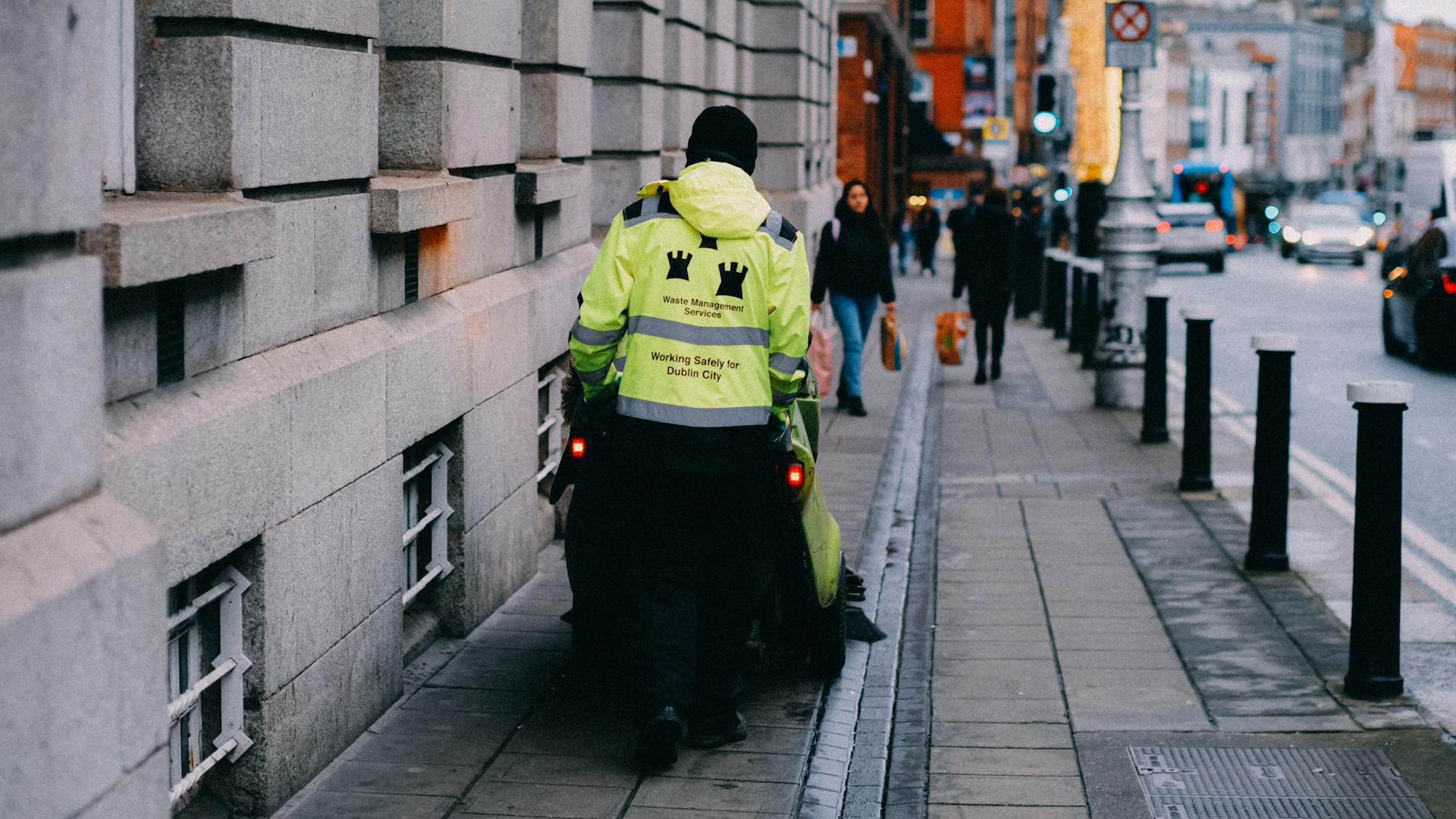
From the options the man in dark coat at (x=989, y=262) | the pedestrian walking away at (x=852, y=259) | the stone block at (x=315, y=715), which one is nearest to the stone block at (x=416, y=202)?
the stone block at (x=315, y=715)

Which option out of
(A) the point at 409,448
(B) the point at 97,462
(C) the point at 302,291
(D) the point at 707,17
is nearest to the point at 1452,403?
(D) the point at 707,17

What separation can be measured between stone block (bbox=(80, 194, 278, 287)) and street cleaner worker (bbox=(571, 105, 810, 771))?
1.09 metres

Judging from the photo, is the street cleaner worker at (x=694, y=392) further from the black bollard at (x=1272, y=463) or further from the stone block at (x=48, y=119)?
the black bollard at (x=1272, y=463)

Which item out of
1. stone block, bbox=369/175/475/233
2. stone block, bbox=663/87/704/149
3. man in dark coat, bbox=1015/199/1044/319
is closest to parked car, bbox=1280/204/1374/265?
man in dark coat, bbox=1015/199/1044/319

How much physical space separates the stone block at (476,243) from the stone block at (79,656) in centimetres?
325

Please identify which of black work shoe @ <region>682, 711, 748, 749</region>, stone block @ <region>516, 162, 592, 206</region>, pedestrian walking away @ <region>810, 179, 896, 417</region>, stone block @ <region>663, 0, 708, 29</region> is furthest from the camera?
pedestrian walking away @ <region>810, 179, 896, 417</region>

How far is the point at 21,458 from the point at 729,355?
2725 millimetres

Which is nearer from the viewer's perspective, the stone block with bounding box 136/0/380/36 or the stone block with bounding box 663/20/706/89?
the stone block with bounding box 136/0/380/36

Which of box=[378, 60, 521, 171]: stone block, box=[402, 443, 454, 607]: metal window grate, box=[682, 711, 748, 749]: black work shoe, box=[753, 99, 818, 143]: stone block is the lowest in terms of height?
box=[682, 711, 748, 749]: black work shoe

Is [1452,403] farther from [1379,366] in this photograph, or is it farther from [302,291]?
[302,291]

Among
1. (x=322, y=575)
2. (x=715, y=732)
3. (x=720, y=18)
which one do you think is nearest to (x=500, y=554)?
(x=715, y=732)

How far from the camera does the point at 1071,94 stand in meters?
31.9

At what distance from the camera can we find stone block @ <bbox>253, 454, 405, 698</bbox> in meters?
5.02

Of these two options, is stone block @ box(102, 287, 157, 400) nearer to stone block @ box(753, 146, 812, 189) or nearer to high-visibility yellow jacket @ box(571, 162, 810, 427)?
high-visibility yellow jacket @ box(571, 162, 810, 427)
